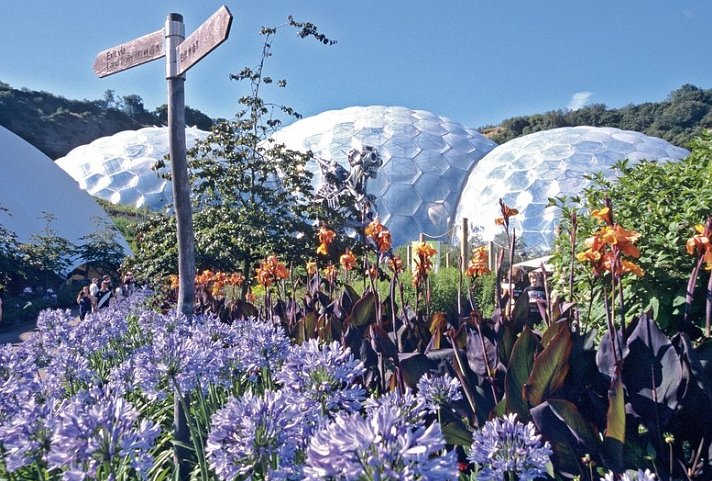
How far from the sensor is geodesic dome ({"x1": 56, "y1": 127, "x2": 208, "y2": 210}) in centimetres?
3484

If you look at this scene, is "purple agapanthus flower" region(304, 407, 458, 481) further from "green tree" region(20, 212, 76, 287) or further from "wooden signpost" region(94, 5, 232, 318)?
"green tree" region(20, 212, 76, 287)

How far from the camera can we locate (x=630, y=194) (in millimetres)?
4188

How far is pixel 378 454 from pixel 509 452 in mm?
536

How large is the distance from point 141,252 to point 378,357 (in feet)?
23.3

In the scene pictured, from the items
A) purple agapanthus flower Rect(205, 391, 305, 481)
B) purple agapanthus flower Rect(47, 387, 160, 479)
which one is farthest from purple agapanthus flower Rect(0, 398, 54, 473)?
purple agapanthus flower Rect(205, 391, 305, 481)

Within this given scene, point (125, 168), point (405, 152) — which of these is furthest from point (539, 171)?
point (125, 168)

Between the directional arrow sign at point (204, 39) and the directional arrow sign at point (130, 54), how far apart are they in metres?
0.23

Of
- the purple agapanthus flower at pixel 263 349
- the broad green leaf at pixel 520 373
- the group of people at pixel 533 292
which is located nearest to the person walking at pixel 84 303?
the group of people at pixel 533 292

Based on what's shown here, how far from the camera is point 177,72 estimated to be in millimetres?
3471

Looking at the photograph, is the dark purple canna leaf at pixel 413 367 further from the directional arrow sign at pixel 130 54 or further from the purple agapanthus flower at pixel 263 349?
the directional arrow sign at pixel 130 54

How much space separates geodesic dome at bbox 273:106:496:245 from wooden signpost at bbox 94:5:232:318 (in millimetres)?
23309

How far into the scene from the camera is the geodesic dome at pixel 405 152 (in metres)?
29.2

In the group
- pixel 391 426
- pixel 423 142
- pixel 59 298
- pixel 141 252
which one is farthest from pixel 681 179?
pixel 423 142

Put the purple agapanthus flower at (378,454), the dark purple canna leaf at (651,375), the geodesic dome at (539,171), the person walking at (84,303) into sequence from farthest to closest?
the geodesic dome at (539,171), the person walking at (84,303), the dark purple canna leaf at (651,375), the purple agapanthus flower at (378,454)
